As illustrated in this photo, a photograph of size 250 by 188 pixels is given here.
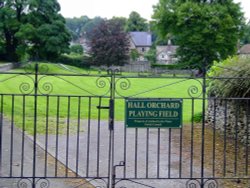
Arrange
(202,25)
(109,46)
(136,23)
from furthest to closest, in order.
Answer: (136,23) → (109,46) → (202,25)

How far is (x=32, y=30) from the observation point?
52438 millimetres

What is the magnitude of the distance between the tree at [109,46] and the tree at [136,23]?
118 ft

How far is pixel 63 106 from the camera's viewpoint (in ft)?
59.9

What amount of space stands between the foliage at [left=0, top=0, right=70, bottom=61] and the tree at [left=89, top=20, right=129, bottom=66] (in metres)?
4.18

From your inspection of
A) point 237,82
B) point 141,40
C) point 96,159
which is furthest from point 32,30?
point 96,159

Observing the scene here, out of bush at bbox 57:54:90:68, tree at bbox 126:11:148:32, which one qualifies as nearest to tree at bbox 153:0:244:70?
bush at bbox 57:54:90:68

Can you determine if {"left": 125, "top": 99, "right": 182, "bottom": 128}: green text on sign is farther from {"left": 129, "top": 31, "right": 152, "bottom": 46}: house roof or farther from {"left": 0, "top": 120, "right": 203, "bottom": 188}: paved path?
{"left": 129, "top": 31, "right": 152, "bottom": 46}: house roof

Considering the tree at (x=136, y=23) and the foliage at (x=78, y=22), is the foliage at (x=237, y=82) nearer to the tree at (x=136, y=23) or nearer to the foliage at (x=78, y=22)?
the tree at (x=136, y=23)

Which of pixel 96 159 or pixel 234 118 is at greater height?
pixel 234 118

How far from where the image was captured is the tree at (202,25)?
1993 inches

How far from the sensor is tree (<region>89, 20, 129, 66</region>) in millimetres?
56312

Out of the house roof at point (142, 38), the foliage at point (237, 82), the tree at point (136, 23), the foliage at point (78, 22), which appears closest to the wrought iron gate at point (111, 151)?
the foliage at point (237, 82)

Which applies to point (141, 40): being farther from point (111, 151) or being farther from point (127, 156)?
point (111, 151)

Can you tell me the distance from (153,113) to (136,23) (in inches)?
3676
